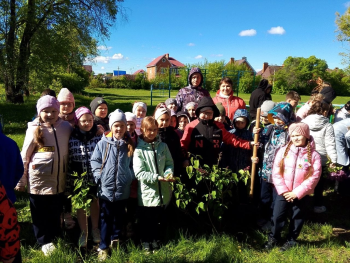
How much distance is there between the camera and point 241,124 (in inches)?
149

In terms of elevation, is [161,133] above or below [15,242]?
above

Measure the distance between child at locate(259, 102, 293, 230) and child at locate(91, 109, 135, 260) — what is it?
1.75 m

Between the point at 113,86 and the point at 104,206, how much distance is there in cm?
5508

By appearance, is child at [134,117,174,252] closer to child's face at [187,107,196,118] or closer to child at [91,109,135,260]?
child at [91,109,135,260]

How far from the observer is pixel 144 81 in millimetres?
55250

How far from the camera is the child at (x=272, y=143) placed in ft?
11.2

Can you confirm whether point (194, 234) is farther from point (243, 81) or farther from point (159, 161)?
point (243, 81)

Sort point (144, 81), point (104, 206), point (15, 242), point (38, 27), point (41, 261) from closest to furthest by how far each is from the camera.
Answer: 1. point (15, 242)
2. point (41, 261)
3. point (104, 206)
4. point (38, 27)
5. point (144, 81)

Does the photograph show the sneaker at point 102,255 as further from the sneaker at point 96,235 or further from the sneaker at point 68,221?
the sneaker at point 68,221

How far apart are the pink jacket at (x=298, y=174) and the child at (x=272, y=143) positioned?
36cm

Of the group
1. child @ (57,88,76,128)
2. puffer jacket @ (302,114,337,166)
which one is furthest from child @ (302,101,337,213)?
child @ (57,88,76,128)

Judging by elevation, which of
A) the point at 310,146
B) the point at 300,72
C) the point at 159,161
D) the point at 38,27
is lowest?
the point at 159,161

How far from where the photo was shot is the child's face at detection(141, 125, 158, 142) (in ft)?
9.69

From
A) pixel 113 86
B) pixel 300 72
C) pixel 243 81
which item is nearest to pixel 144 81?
pixel 113 86
